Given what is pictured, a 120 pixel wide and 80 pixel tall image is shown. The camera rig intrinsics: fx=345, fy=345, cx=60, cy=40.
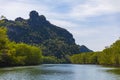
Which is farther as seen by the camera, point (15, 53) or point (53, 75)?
point (15, 53)

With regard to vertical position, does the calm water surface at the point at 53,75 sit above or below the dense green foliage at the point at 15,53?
→ below

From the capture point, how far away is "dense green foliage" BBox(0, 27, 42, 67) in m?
109

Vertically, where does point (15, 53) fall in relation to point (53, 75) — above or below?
above

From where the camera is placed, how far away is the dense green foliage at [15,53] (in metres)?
109

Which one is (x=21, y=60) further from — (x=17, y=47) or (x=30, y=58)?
(x=30, y=58)

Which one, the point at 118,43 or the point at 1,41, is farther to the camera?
the point at 118,43

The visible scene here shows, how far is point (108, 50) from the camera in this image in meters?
192

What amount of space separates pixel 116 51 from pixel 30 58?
45.1 m

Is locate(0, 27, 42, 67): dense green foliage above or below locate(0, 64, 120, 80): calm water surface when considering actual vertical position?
above

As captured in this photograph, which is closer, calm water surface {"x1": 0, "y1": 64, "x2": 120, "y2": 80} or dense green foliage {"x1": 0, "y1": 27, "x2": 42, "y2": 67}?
calm water surface {"x1": 0, "y1": 64, "x2": 120, "y2": 80}

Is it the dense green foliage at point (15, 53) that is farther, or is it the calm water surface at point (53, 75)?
the dense green foliage at point (15, 53)

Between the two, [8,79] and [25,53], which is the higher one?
[25,53]

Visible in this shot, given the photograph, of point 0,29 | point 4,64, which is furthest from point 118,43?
point 0,29

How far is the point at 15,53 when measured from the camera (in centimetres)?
15450
